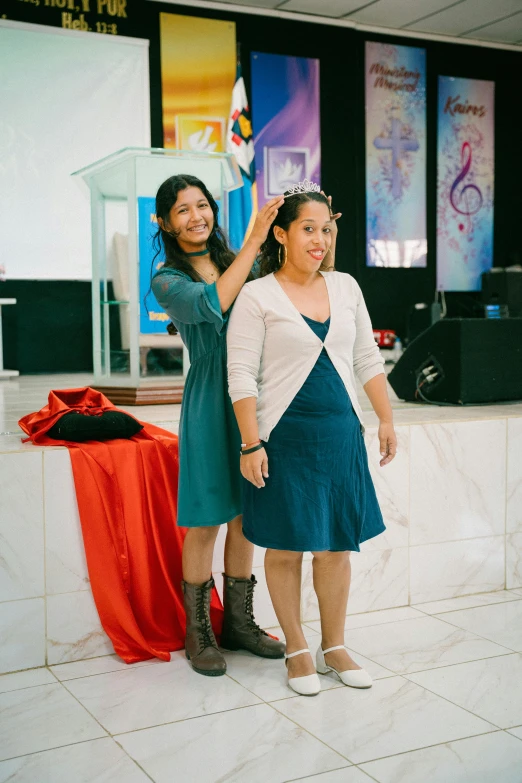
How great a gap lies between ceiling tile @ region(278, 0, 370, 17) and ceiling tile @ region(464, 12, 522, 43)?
1459mm

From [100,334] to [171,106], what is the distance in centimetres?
335

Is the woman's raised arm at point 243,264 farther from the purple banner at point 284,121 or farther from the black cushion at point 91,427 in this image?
the purple banner at point 284,121

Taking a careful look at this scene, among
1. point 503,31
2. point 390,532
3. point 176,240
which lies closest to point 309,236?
point 176,240

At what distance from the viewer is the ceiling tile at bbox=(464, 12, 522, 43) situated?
767 centimetres

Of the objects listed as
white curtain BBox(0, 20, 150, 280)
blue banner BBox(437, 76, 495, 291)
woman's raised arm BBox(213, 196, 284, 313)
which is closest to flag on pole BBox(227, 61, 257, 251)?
white curtain BBox(0, 20, 150, 280)

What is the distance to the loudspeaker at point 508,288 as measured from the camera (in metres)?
6.50

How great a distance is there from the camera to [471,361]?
3523mm

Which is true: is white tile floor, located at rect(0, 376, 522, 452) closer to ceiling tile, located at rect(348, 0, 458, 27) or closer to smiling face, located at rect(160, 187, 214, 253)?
smiling face, located at rect(160, 187, 214, 253)

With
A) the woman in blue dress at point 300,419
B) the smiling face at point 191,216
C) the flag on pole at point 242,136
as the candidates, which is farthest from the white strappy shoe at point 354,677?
the flag on pole at point 242,136

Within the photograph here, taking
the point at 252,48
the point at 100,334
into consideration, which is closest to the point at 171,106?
the point at 252,48

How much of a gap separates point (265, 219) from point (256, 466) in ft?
1.97

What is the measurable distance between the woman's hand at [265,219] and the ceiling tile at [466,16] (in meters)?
6.11

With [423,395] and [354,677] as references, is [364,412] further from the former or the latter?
[354,677]

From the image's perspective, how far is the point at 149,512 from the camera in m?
2.47
